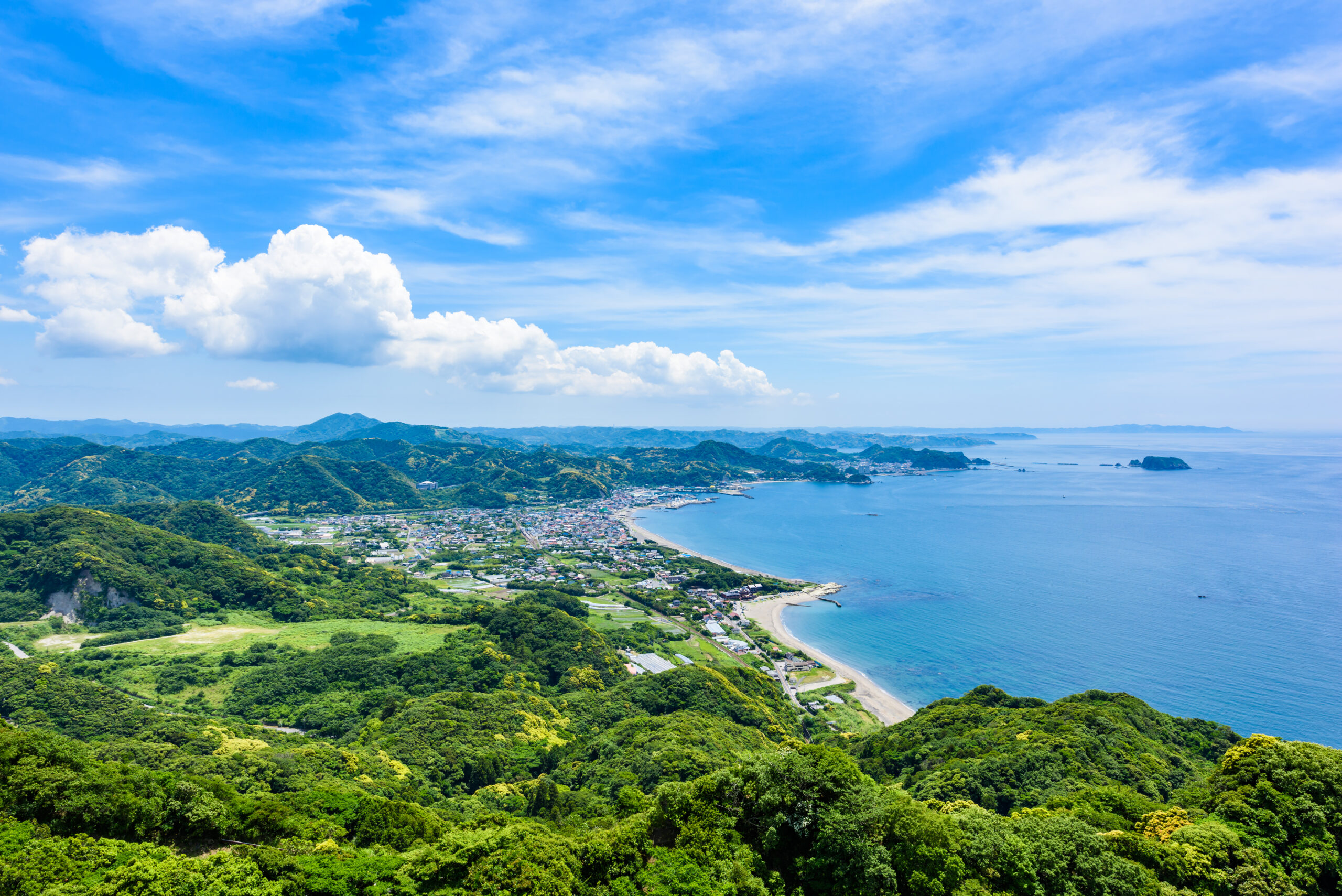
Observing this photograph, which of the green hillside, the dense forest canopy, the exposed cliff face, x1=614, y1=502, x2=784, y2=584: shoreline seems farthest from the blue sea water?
the exposed cliff face

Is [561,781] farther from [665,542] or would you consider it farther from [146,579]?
[665,542]

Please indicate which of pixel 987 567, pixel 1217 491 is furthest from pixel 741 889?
pixel 1217 491

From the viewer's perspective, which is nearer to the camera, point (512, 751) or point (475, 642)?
point (512, 751)

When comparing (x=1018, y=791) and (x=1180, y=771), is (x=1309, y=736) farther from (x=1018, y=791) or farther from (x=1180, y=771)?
(x=1018, y=791)

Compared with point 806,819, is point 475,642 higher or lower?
lower

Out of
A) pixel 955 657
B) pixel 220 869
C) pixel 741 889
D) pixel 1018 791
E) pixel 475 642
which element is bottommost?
pixel 955 657
